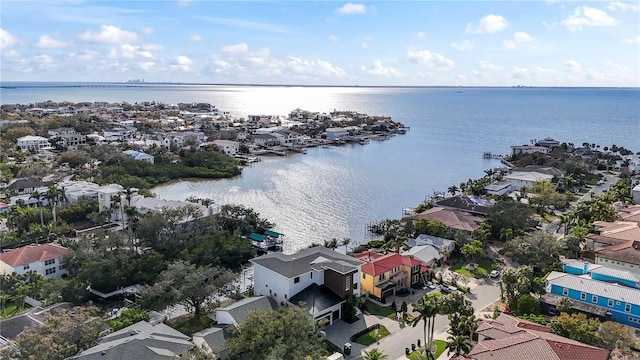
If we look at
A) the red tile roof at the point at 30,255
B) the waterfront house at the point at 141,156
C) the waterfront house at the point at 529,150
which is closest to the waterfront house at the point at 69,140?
the waterfront house at the point at 141,156

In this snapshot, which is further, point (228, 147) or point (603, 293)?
point (228, 147)

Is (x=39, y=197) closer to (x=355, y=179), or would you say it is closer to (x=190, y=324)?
(x=190, y=324)

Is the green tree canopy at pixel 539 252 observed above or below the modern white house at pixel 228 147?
below

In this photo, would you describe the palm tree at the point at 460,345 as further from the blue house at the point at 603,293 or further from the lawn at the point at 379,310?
the blue house at the point at 603,293

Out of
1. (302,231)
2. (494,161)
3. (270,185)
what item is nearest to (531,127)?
(494,161)

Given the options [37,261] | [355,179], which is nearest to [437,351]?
[37,261]

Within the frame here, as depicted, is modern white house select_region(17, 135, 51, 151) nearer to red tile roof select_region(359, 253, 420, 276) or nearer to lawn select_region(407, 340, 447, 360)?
red tile roof select_region(359, 253, 420, 276)

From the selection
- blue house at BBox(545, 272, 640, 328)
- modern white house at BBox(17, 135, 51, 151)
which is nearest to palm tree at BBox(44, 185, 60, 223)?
blue house at BBox(545, 272, 640, 328)
